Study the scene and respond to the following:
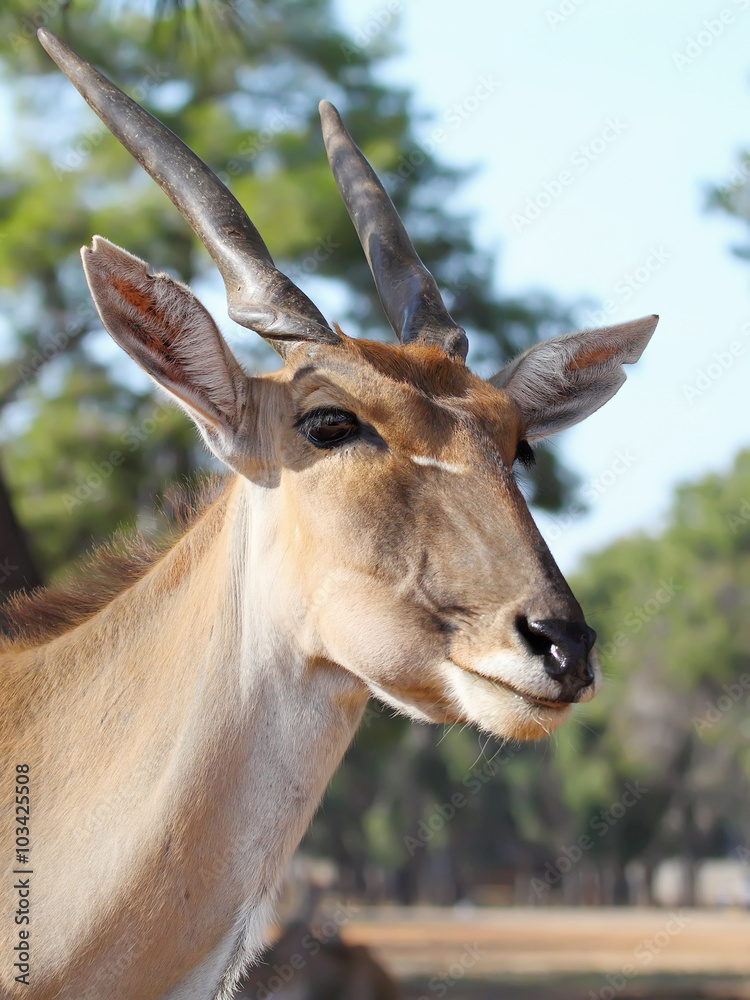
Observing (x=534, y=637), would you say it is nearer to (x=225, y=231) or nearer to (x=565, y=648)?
(x=565, y=648)

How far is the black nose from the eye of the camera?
3428mm

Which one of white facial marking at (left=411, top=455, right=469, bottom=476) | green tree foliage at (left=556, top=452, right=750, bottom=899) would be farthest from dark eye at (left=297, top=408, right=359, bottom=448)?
green tree foliage at (left=556, top=452, right=750, bottom=899)

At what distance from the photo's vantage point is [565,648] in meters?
3.44

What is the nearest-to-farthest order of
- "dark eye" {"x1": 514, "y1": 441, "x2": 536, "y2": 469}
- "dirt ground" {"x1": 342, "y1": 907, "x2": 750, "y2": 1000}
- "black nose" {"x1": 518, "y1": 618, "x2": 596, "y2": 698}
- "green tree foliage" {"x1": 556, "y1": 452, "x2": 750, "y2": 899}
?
1. "black nose" {"x1": 518, "y1": 618, "x2": 596, "y2": 698}
2. "dark eye" {"x1": 514, "y1": 441, "x2": 536, "y2": 469}
3. "dirt ground" {"x1": 342, "y1": 907, "x2": 750, "y2": 1000}
4. "green tree foliage" {"x1": 556, "y1": 452, "x2": 750, "y2": 899}

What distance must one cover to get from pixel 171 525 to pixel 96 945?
217 cm

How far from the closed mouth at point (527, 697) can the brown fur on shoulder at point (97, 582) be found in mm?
1684

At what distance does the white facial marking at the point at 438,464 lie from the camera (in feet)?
12.8

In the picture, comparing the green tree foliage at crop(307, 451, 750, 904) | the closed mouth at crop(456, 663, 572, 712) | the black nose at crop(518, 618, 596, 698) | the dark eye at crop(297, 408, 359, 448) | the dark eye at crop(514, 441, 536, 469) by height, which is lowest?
the green tree foliage at crop(307, 451, 750, 904)

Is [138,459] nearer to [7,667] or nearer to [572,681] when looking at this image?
[7,667]

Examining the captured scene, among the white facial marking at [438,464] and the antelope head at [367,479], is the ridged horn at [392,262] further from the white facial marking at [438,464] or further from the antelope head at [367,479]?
the white facial marking at [438,464]

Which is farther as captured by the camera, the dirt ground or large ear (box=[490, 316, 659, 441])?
the dirt ground

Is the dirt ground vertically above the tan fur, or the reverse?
the tan fur

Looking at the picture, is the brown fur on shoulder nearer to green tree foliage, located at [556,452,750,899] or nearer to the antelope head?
the antelope head

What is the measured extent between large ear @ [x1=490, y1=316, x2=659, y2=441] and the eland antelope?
0.50 m
